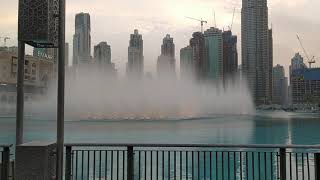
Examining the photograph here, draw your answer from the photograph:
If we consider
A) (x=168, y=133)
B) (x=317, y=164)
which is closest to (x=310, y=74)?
(x=168, y=133)

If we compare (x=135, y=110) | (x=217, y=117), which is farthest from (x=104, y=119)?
(x=217, y=117)

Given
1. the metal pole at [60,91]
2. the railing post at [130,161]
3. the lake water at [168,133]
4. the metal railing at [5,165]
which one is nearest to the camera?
the metal pole at [60,91]

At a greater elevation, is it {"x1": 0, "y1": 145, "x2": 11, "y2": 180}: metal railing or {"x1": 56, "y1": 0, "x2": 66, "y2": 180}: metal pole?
{"x1": 56, "y1": 0, "x2": 66, "y2": 180}: metal pole

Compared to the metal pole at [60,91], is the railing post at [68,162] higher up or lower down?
lower down

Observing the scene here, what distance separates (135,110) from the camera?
67.6m

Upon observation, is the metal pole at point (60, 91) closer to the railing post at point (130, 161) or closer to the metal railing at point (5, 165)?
the metal railing at point (5, 165)

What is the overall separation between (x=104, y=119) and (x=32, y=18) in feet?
211

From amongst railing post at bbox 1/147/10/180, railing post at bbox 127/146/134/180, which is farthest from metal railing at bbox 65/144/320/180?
railing post at bbox 1/147/10/180

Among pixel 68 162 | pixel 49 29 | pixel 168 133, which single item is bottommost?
pixel 168 133

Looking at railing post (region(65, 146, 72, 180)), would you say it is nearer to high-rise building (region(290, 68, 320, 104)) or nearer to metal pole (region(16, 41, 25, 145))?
metal pole (region(16, 41, 25, 145))

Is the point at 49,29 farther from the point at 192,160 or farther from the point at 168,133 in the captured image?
the point at 168,133

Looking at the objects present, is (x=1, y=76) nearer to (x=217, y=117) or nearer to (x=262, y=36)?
(x=217, y=117)

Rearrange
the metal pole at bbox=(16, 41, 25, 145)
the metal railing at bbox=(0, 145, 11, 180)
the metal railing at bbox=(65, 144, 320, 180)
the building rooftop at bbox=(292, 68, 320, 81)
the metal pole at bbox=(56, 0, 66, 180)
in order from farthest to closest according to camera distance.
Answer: the building rooftop at bbox=(292, 68, 320, 81), the metal railing at bbox=(65, 144, 320, 180), the metal railing at bbox=(0, 145, 11, 180), the metal pole at bbox=(16, 41, 25, 145), the metal pole at bbox=(56, 0, 66, 180)

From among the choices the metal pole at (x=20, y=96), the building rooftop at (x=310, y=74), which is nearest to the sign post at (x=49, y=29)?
the metal pole at (x=20, y=96)
